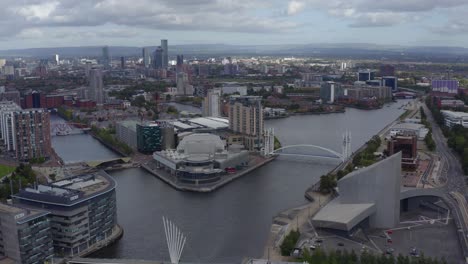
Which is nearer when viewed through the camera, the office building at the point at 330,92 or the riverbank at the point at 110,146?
the riverbank at the point at 110,146

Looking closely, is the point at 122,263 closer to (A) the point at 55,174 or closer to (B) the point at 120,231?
(B) the point at 120,231

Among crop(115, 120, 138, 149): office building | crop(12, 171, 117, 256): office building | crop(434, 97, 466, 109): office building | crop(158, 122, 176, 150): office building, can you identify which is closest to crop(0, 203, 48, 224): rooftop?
crop(12, 171, 117, 256): office building

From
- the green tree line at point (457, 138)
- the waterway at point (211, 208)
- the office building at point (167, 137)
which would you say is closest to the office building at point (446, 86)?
the green tree line at point (457, 138)

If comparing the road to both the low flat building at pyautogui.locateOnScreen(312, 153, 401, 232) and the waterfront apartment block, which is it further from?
the waterfront apartment block

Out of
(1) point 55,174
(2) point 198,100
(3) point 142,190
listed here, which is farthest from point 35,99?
(3) point 142,190

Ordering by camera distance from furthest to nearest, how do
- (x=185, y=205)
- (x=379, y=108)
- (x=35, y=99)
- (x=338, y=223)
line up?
(x=379, y=108) < (x=35, y=99) < (x=185, y=205) < (x=338, y=223)

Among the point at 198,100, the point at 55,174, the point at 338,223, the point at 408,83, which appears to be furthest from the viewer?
the point at 408,83

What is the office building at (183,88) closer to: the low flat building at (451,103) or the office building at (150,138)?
the low flat building at (451,103)
